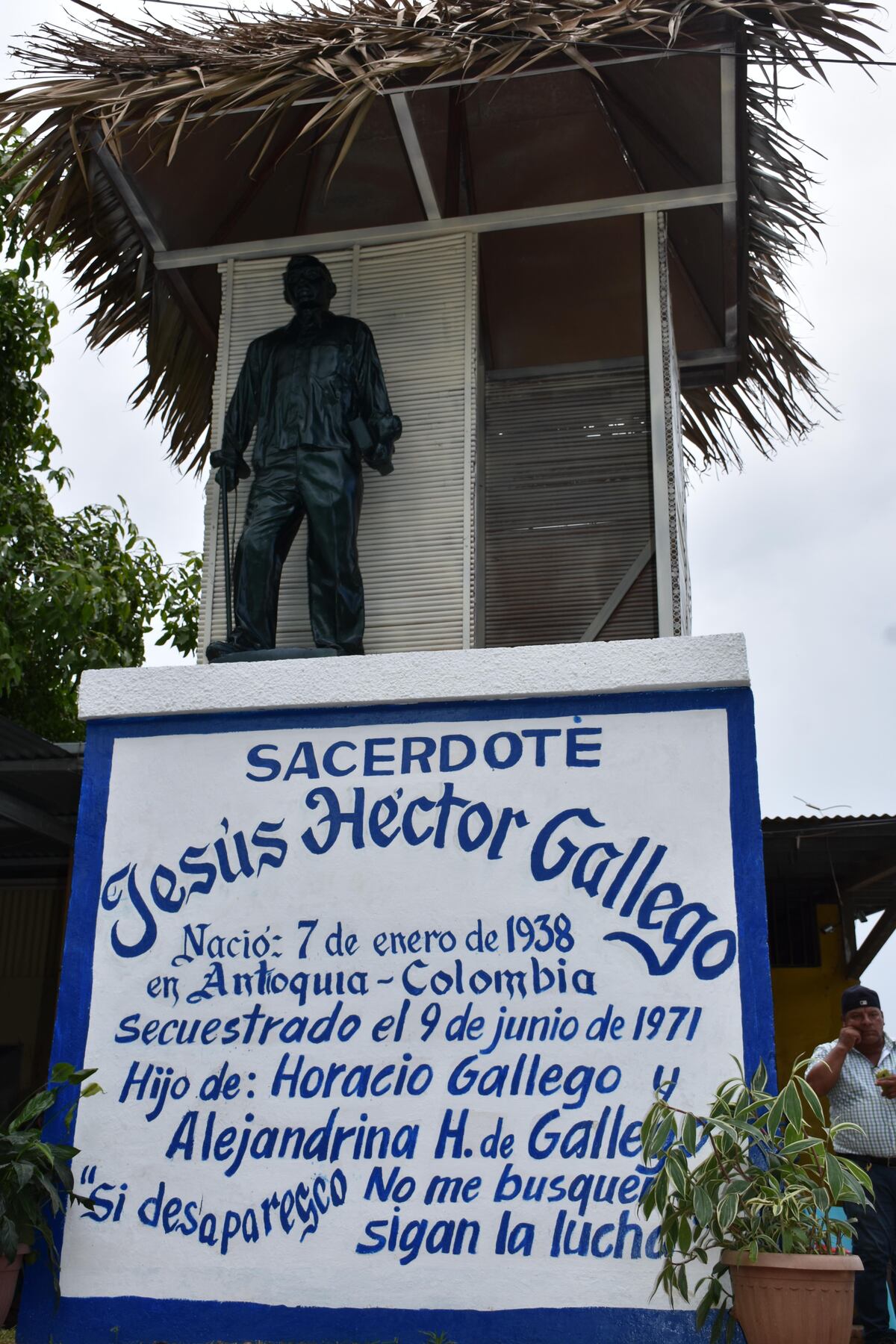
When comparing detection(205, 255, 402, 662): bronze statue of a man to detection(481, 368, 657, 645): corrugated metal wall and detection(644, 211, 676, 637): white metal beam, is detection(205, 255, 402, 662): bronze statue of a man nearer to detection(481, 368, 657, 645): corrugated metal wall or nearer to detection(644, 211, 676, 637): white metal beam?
detection(644, 211, 676, 637): white metal beam

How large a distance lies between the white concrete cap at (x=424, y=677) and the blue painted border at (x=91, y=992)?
0.04 meters

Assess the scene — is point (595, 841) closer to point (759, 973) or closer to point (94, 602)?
point (759, 973)

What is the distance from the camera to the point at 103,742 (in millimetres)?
5359

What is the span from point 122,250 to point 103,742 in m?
2.88

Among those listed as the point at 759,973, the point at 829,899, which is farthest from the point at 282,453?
the point at 829,899

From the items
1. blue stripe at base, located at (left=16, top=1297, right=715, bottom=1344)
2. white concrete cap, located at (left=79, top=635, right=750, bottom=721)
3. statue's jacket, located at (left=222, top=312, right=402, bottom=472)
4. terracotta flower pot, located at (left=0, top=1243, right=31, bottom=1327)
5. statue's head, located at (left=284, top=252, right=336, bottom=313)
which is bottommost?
blue stripe at base, located at (left=16, top=1297, right=715, bottom=1344)

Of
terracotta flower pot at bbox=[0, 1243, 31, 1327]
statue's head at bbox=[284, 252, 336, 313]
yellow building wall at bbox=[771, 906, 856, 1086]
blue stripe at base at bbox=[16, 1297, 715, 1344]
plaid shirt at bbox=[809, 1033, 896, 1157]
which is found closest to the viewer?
blue stripe at base at bbox=[16, 1297, 715, 1344]

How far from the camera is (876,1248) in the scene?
4801 mm

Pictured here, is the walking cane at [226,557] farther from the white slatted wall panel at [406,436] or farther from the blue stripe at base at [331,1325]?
the blue stripe at base at [331,1325]

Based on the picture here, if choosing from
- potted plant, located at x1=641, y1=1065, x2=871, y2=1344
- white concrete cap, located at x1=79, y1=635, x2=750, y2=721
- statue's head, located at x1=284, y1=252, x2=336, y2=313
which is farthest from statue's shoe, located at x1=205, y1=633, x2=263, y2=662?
potted plant, located at x1=641, y1=1065, x2=871, y2=1344

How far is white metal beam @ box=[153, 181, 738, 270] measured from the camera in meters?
6.41

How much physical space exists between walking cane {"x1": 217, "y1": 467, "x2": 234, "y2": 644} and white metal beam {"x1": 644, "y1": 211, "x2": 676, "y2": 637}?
1.83 m

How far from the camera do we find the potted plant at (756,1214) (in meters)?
3.75

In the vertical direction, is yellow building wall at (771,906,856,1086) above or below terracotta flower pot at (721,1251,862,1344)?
above
